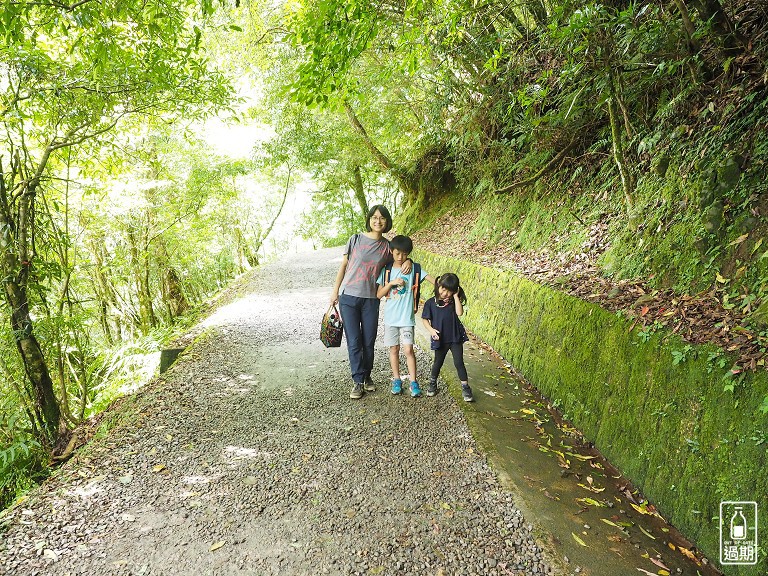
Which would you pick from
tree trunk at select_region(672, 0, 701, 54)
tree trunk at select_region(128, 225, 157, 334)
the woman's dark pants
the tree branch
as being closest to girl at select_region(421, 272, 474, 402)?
the woman's dark pants

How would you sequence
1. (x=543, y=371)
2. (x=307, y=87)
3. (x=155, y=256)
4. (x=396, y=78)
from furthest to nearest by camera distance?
(x=155, y=256) < (x=396, y=78) < (x=543, y=371) < (x=307, y=87)

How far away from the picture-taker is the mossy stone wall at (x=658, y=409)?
8.57 feet

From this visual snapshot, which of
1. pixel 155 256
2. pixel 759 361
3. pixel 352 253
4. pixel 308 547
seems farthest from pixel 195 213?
pixel 759 361

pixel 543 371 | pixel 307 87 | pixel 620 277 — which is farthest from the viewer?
pixel 543 371

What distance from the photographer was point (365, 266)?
4691 mm

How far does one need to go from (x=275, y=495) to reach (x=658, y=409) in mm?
Result: 2892

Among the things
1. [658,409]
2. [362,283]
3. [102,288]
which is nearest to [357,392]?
[362,283]

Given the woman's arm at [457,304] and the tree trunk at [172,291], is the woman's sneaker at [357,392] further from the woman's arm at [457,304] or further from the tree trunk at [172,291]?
the tree trunk at [172,291]

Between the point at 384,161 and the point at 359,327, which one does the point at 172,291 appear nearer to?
the point at 384,161

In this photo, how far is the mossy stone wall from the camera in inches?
103

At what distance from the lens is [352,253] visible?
15.7 ft

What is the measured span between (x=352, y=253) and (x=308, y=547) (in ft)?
9.22

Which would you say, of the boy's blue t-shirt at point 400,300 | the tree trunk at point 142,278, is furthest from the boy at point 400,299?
the tree trunk at point 142,278

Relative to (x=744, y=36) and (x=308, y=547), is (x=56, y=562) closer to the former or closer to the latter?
(x=308, y=547)
